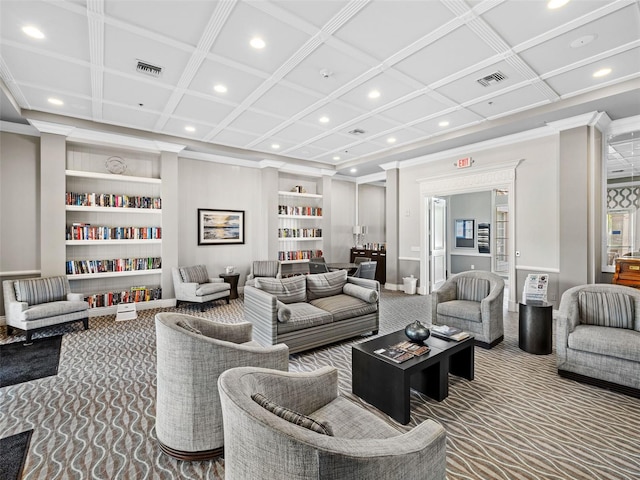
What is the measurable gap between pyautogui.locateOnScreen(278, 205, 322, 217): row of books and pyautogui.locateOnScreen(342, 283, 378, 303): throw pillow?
12.2ft

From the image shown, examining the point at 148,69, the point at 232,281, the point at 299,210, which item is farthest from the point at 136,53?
the point at 299,210

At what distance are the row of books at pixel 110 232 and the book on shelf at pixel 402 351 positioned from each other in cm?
504

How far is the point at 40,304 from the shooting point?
443 centimetres

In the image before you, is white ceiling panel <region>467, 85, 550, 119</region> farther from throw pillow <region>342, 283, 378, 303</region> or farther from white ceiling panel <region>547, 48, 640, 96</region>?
throw pillow <region>342, 283, 378, 303</region>

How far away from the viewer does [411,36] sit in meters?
2.91

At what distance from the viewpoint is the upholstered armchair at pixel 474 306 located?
12.4 ft

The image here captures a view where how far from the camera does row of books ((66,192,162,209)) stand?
17.0 feet

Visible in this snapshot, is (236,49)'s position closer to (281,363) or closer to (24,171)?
(281,363)

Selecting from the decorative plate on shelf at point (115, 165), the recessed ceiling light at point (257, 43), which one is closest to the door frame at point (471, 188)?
the recessed ceiling light at point (257, 43)

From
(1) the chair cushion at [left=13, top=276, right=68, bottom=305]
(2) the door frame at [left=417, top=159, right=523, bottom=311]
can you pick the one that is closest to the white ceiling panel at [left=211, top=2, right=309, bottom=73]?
(1) the chair cushion at [left=13, top=276, right=68, bottom=305]

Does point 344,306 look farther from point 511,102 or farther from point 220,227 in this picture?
point 220,227

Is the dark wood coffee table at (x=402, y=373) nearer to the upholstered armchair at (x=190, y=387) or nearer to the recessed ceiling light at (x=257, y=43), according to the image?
the upholstered armchair at (x=190, y=387)

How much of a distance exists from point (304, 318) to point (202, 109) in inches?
134

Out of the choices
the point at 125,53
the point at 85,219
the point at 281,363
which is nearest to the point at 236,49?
the point at 125,53
